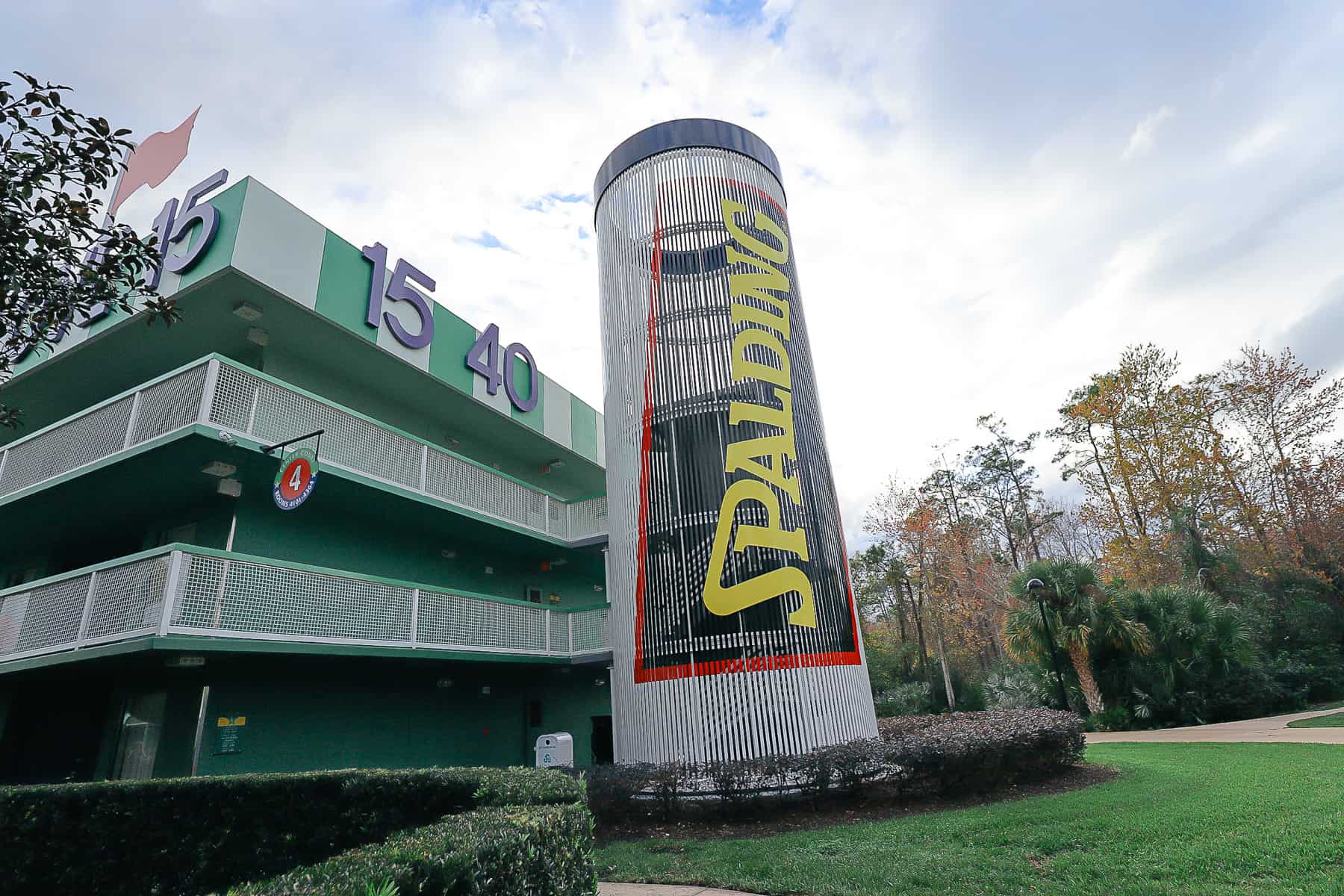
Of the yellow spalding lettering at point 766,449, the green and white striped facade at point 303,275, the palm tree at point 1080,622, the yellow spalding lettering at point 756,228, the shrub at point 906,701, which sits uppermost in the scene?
the yellow spalding lettering at point 756,228

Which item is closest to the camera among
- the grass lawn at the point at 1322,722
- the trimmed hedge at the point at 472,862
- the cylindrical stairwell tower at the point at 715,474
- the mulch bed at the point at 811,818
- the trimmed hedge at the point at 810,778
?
the trimmed hedge at the point at 472,862

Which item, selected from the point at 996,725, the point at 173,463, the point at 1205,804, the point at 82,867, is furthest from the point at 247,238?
the point at 1205,804

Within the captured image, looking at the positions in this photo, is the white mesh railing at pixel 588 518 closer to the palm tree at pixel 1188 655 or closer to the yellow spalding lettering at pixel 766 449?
the yellow spalding lettering at pixel 766 449

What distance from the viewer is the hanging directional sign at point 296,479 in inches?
386

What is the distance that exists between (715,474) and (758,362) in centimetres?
237

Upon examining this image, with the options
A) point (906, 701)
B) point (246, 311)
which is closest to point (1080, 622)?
point (906, 701)

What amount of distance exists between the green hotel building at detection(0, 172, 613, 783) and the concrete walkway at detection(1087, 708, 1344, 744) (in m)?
12.8

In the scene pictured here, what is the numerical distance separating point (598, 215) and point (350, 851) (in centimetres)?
1432

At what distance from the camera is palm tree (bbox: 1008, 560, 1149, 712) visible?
19125 mm

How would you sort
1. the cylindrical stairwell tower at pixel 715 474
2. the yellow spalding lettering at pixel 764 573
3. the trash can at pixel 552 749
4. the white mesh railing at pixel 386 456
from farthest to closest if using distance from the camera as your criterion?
the trash can at pixel 552 749, the yellow spalding lettering at pixel 764 573, the cylindrical stairwell tower at pixel 715 474, the white mesh railing at pixel 386 456

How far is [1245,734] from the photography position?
589 inches

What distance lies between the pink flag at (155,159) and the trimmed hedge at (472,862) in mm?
15265

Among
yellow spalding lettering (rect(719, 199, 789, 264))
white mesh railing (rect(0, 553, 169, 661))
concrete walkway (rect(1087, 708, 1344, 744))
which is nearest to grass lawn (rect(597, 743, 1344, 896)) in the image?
concrete walkway (rect(1087, 708, 1344, 744))

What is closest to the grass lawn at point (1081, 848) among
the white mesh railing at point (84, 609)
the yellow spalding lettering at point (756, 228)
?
the white mesh railing at point (84, 609)
